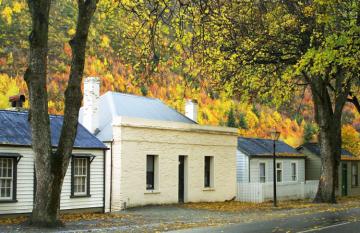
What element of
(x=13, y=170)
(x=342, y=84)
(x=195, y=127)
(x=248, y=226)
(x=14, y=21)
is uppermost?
(x=14, y=21)

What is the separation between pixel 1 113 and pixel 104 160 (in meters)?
4.94

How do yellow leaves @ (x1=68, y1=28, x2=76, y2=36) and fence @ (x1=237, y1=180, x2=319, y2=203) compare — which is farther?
yellow leaves @ (x1=68, y1=28, x2=76, y2=36)

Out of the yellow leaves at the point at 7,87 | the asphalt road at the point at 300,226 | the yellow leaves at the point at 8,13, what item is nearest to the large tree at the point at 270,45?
the asphalt road at the point at 300,226

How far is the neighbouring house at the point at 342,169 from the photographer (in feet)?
134

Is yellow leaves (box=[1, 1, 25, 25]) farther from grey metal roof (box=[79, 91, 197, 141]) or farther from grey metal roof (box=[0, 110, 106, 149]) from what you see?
grey metal roof (box=[0, 110, 106, 149])

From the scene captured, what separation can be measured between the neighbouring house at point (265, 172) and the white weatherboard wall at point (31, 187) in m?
11.4

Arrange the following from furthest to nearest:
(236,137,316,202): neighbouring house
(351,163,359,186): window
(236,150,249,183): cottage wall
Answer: (351,163,359,186): window → (236,150,249,183): cottage wall → (236,137,316,202): neighbouring house

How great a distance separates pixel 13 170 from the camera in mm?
21406

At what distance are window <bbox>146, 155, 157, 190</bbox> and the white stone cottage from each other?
3710 millimetres

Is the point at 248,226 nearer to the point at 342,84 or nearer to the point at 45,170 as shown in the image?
the point at 45,170

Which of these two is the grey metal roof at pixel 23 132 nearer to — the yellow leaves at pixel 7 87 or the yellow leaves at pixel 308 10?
the yellow leaves at pixel 308 10

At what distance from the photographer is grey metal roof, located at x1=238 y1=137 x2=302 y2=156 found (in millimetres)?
35644

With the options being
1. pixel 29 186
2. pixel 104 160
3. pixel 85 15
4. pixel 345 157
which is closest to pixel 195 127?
pixel 104 160

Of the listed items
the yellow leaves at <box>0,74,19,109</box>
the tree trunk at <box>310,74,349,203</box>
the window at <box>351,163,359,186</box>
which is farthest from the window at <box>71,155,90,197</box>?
the yellow leaves at <box>0,74,19,109</box>
